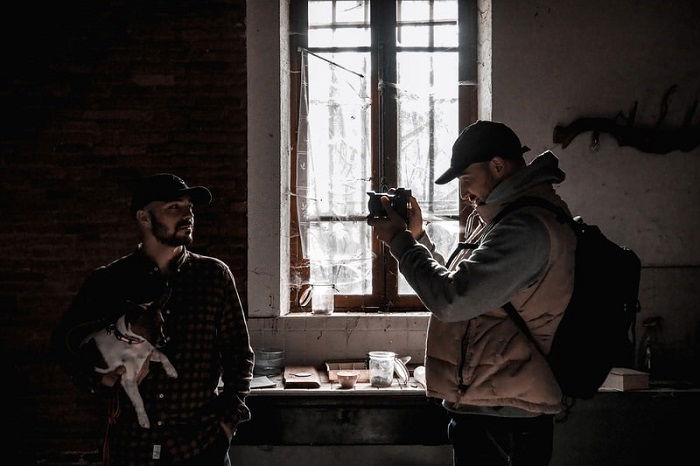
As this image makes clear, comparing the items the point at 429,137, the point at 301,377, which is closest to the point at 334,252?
the point at 301,377

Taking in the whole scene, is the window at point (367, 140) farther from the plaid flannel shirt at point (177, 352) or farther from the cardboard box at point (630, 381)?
the plaid flannel shirt at point (177, 352)

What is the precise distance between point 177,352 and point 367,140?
2161 mm

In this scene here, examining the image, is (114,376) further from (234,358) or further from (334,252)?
(334,252)

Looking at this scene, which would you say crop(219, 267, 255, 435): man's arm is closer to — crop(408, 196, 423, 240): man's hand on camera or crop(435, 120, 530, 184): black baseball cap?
crop(408, 196, 423, 240): man's hand on camera

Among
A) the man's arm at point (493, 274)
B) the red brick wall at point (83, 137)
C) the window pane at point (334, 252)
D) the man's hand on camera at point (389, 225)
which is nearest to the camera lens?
the man's arm at point (493, 274)

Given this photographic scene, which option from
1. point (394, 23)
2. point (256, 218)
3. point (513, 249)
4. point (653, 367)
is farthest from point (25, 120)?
point (653, 367)

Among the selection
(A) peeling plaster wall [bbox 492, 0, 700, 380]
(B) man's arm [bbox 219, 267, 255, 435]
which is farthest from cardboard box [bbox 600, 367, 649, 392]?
(B) man's arm [bbox 219, 267, 255, 435]

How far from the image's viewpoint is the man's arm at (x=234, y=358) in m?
2.31

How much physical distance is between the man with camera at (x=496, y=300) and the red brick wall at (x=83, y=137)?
2041 mm

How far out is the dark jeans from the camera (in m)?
1.82

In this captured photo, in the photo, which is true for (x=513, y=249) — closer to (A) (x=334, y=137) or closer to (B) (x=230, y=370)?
(B) (x=230, y=370)

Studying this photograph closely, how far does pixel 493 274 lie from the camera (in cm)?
165

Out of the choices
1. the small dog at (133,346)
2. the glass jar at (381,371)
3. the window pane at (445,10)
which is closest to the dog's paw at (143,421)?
the small dog at (133,346)

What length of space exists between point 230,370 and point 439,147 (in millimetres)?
2206
